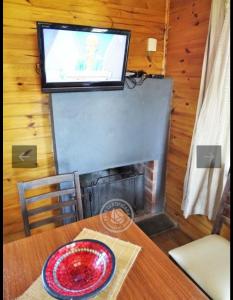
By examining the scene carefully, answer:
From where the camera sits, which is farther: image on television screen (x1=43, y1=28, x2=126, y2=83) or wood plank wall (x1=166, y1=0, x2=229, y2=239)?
wood plank wall (x1=166, y1=0, x2=229, y2=239)

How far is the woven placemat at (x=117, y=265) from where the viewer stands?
0.87 meters

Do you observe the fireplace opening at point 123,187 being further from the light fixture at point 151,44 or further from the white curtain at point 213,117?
the light fixture at point 151,44

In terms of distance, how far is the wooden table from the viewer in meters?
0.88

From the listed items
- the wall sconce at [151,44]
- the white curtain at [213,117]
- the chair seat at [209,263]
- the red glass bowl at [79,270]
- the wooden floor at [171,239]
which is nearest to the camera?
the red glass bowl at [79,270]

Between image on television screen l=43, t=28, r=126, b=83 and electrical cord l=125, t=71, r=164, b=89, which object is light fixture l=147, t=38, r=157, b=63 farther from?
image on television screen l=43, t=28, r=126, b=83

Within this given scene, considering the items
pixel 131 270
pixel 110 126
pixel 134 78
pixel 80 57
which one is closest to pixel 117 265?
pixel 131 270

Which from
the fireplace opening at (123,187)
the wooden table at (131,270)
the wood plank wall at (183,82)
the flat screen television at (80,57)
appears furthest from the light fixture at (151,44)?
the wooden table at (131,270)

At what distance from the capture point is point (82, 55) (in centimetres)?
162

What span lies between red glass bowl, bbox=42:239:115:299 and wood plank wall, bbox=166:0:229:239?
4.09ft

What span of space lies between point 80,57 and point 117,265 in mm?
1339

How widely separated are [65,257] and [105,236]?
249 millimetres

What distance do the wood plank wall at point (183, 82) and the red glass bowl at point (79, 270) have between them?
1246mm

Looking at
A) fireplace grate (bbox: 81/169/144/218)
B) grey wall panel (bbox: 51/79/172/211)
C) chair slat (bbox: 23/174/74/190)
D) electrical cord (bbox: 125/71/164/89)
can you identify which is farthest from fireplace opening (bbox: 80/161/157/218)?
electrical cord (bbox: 125/71/164/89)

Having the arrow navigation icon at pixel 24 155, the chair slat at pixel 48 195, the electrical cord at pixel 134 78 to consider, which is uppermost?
the electrical cord at pixel 134 78
